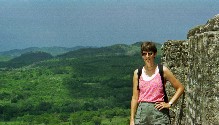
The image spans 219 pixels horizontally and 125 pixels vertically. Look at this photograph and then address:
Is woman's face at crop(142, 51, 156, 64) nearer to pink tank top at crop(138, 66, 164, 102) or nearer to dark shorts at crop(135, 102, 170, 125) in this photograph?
pink tank top at crop(138, 66, 164, 102)

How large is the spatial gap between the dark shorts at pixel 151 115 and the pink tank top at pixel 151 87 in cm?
14

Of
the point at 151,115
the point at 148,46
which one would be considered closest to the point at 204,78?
the point at 148,46

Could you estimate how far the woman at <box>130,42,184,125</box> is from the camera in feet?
26.6

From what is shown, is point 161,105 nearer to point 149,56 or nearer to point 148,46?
point 149,56

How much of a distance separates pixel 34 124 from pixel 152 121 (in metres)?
189

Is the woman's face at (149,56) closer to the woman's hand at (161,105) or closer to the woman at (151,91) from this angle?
the woman at (151,91)

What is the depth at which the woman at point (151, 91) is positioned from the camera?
809 cm

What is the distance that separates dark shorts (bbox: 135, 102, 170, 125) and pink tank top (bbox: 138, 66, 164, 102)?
14 cm

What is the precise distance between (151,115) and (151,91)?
18.2 inches

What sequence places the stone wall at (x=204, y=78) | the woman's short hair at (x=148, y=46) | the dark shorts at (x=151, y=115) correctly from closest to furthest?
the stone wall at (x=204, y=78) → the woman's short hair at (x=148, y=46) → the dark shorts at (x=151, y=115)

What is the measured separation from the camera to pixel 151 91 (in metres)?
8.17

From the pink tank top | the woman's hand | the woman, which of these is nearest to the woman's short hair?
the woman

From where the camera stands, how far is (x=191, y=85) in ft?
28.2

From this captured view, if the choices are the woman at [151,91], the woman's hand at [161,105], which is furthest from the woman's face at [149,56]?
the woman's hand at [161,105]
